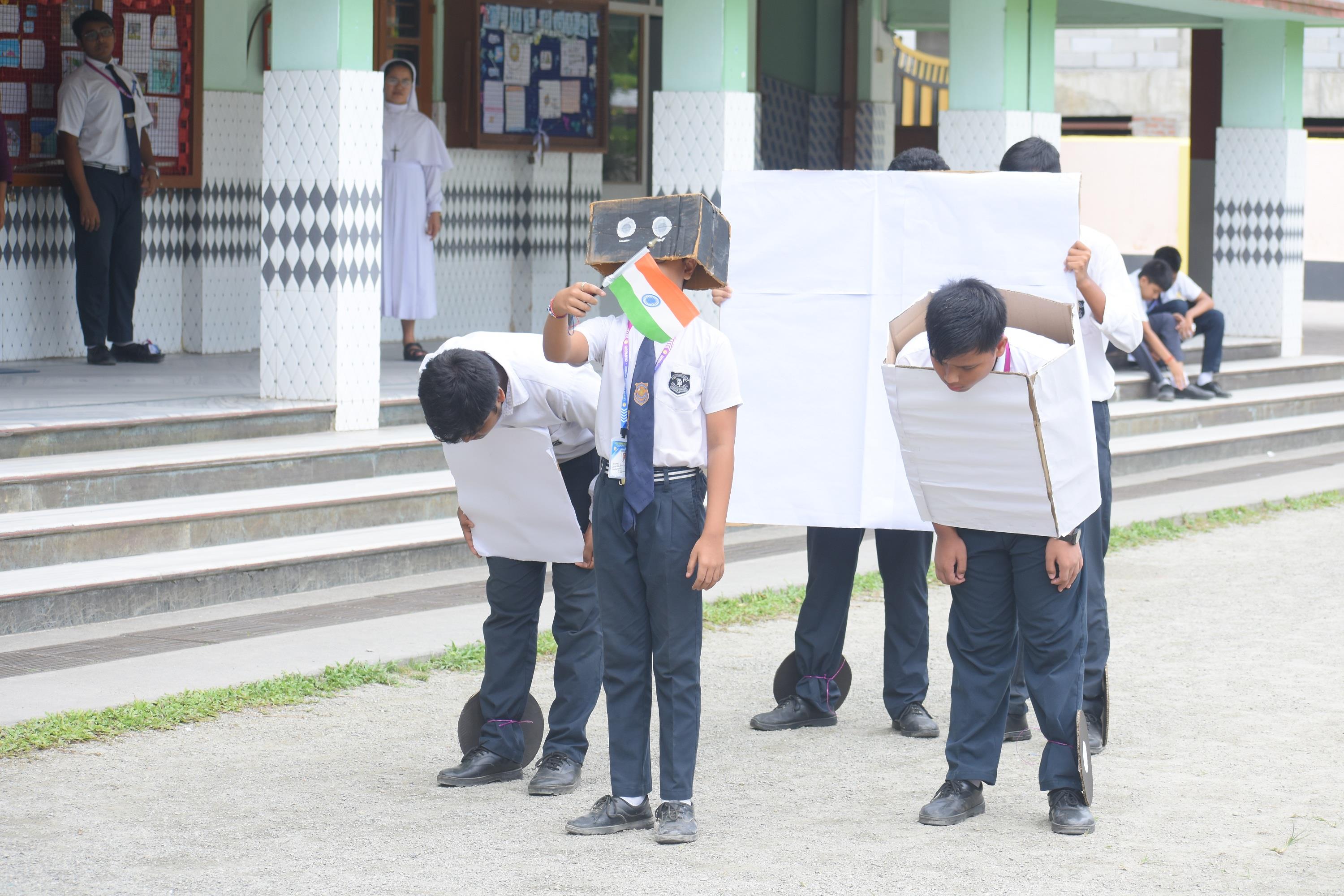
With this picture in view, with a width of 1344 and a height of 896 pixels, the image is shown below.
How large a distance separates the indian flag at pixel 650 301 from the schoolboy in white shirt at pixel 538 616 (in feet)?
1.65

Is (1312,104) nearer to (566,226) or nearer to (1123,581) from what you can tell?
(566,226)

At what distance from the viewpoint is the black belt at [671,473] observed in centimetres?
502

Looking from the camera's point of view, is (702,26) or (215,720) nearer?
(215,720)

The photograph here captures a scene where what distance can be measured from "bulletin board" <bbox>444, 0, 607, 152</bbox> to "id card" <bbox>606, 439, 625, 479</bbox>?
9366mm

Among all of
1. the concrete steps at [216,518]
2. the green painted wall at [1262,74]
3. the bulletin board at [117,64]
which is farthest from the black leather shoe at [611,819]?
the green painted wall at [1262,74]

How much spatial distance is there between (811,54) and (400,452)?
9650 mm

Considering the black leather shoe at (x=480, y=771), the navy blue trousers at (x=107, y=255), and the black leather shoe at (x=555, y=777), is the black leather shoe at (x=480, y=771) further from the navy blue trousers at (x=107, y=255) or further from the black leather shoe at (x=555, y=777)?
the navy blue trousers at (x=107, y=255)

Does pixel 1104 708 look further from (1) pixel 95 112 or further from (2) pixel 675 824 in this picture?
(1) pixel 95 112

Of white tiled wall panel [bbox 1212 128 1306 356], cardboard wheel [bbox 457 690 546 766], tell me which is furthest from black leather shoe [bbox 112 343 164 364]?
white tiled wall panel [bbox 1212 128 1306 356]

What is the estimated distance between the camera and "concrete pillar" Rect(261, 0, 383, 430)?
392 inches

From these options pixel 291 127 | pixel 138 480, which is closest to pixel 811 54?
pixel 291 127

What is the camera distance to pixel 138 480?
8633mm

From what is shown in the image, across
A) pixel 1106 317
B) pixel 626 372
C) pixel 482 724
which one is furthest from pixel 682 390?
pixel 1106 317

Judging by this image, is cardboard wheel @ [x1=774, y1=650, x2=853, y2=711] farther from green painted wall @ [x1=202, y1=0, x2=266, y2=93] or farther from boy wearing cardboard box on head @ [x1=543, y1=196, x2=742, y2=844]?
green painted wall @ [x1=202, y1=0, x2=266, y2=93]
